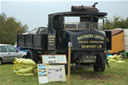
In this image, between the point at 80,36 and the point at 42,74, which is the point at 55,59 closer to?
the point at 42,74

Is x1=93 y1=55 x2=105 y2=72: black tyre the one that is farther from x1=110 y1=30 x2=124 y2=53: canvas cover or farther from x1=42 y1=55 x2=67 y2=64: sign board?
x1=110 y1=30 x2=124 y2=53: canvas cover

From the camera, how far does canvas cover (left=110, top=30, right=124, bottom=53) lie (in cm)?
2312

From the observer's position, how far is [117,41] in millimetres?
23281

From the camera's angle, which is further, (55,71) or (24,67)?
(24,67)

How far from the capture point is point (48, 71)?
8875 mm

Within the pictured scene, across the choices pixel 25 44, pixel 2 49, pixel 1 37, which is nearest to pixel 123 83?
pixel 25 44

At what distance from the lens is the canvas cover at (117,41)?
23.1 meters

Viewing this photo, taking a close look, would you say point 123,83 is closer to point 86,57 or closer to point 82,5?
point 86,57

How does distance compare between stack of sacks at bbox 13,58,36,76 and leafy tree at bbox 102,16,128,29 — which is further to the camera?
leafy tree at bbox 102,16,128,29

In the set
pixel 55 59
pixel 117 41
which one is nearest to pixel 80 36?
pixel 55 59

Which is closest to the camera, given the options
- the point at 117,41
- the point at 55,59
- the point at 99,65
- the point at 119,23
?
the point at 55,59

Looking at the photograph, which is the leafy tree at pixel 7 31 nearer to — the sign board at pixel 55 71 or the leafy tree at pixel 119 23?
the leafy tree at pixel 119 23

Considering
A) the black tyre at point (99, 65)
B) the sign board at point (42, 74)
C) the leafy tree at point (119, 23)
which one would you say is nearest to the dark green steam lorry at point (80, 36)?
the black tyre at point (99, 65)

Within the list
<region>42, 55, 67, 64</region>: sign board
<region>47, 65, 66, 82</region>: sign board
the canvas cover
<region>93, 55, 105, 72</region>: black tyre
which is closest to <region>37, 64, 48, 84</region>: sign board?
<region>47, 65, 66, 82</region>: sign board
